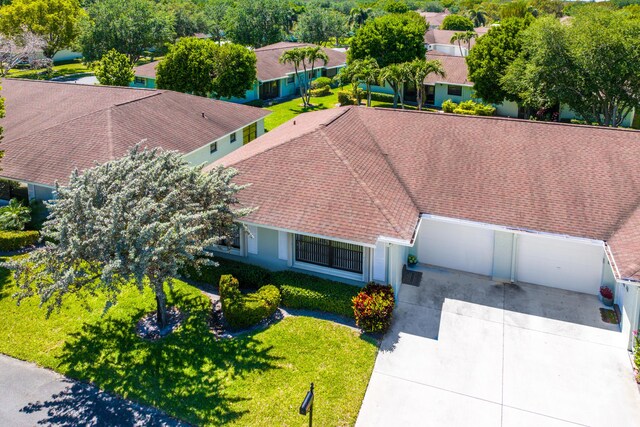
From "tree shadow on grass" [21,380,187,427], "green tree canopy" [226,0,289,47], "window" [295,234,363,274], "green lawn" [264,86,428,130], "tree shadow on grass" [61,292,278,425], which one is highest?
"green tree canopy" [226,0,289,47]

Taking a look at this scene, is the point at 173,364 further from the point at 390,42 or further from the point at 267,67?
the point at 390,42

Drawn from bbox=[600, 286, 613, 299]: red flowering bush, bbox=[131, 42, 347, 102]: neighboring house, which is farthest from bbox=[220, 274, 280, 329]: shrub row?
bbox=[131, 42, 347, 102]: neighboring house

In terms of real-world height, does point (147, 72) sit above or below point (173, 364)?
above

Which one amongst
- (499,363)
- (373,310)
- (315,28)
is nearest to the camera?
(499,363)

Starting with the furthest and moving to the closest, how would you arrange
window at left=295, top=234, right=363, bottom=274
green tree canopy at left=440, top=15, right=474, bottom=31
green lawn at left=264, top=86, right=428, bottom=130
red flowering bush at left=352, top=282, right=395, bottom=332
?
1. green tree canopy at left=440, top=15, right=474, bottom=31
2. green lawn at left=264, top=86, right=428, bottom=130
3. window at left=295, top=234, right=363, bottom=274
4. red flowering bush at left=352, top=282, right=395, bottom=332

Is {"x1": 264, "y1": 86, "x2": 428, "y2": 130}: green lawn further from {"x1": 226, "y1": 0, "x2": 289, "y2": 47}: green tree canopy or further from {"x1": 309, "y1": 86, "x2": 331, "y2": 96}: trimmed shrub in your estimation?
{"x1": 226, "y1": 0, "x2": 289, "y2": 47}: green tree canopy

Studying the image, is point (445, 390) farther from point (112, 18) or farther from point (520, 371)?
point (112, 18)

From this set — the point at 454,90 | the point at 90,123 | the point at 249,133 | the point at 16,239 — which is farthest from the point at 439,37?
the point at 16,239
